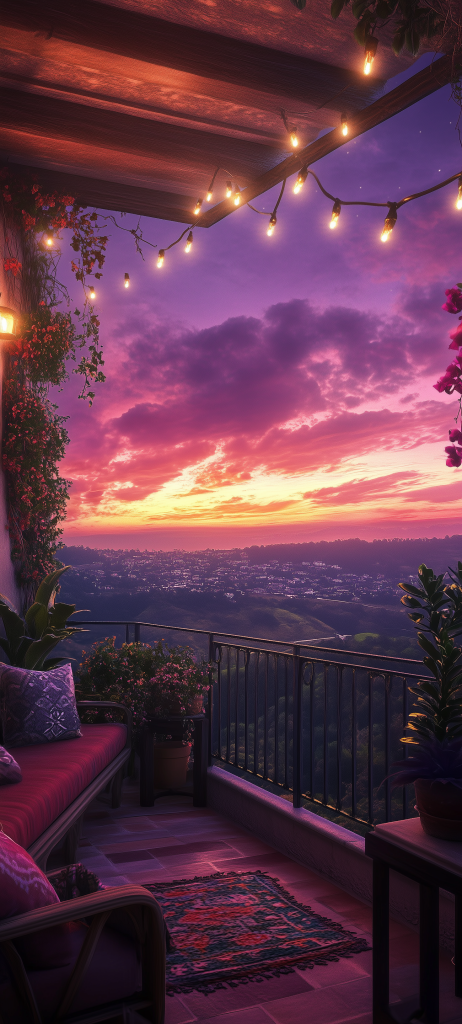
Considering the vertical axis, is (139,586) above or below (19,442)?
below

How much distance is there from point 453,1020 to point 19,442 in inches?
154

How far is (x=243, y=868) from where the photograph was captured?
3.24 m

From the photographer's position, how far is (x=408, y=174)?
705cm

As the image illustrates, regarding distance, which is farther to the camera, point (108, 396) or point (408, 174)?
point (108, 396)

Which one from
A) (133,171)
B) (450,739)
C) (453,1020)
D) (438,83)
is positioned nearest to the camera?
(453,1020)

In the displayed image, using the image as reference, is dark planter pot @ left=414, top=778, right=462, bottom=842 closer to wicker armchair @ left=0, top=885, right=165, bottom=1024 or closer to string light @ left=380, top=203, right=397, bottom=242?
wicker armchair @ left=0, top=885, right=165, bottom=1024

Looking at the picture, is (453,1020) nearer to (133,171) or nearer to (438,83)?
(438,83)

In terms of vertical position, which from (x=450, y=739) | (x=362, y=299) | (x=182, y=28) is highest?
(x=362, y=299)

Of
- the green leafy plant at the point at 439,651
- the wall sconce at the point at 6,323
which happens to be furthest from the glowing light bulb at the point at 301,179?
the green leafy plant at the point at 439,651

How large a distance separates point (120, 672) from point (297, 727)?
1.65 m

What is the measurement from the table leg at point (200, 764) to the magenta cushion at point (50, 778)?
21.0 inches

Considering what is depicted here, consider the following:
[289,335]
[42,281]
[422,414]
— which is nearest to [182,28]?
[42,281]

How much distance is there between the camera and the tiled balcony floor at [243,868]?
208 centimetres

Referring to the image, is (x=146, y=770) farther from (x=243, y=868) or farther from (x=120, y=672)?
(x=243, y=868)
